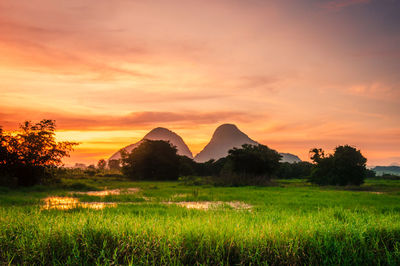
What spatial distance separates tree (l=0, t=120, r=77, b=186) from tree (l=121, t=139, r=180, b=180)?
76.6ft

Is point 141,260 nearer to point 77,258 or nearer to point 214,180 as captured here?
point 77,258

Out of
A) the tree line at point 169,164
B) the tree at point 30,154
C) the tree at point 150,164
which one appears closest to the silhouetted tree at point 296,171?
the tree line at point 169,164

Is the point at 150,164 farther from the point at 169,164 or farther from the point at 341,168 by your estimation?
the point at 341,168

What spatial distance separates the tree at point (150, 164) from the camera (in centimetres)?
5169

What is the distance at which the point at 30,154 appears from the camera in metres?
26.8

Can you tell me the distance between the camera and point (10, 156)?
2600cm

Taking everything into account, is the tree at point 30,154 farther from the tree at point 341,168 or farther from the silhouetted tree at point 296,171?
the silhouetted tree at point 296,171

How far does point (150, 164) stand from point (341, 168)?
29742 millimetres

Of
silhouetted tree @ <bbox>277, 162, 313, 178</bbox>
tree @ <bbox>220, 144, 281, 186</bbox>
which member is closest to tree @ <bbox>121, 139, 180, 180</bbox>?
tree @ <bbox>220, 144, 281, 186</bbox>

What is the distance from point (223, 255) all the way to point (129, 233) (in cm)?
175

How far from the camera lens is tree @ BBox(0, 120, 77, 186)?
25.8 meters

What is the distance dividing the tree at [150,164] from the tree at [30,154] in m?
23.3

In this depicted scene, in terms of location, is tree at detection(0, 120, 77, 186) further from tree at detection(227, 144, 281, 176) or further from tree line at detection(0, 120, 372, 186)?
tree at detection(227, 144, 281, 176)

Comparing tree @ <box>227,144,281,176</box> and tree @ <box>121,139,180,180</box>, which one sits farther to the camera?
tree @ <box>121,139,180,180</box>
